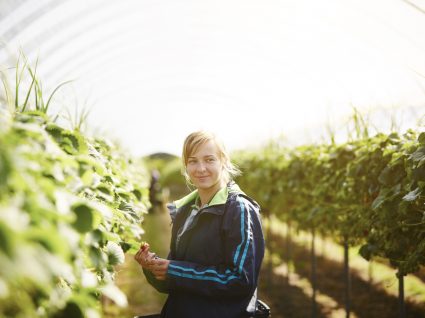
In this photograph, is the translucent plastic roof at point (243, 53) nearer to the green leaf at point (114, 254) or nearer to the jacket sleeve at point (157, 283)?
the jacket sleeve at point (157, 283)

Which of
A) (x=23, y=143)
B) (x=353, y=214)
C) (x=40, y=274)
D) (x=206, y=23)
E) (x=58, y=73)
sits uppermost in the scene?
(x=206, y=23)

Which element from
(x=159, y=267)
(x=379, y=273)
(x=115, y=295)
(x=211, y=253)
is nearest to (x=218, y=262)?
(x=211, y=253)

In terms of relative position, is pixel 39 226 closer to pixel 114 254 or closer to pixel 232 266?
pixel 114 254

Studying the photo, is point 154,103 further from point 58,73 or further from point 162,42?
point 58,73

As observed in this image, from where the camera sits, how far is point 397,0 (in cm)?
565

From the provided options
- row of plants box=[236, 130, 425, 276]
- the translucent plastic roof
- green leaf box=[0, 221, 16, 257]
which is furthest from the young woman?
the translucent plastic roof

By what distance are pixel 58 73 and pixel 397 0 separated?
620 cm

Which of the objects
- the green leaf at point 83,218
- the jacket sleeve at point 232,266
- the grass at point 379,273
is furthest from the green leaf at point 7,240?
the grass at point 379,273

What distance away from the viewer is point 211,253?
201 cm

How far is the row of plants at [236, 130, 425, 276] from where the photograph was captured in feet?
8.51

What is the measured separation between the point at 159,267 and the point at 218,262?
0.28 metres

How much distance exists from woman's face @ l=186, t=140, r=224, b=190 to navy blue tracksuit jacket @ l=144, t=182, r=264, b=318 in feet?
0.36

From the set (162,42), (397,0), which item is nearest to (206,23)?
(162,42)

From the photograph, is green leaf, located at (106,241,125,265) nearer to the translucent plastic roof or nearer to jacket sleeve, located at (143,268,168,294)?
jacket sleeve, located at (143,268,168,294)
